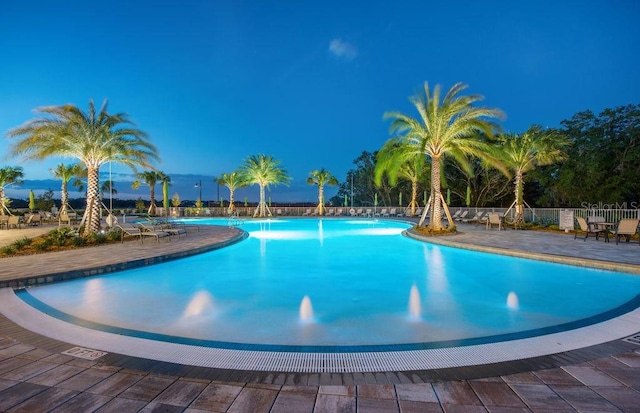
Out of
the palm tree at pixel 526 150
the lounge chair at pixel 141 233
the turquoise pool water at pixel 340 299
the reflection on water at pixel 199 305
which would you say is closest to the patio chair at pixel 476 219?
the palm tree at pixel 526 150

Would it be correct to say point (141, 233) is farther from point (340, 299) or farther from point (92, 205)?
point (340, 299)

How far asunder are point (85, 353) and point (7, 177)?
2826 cm

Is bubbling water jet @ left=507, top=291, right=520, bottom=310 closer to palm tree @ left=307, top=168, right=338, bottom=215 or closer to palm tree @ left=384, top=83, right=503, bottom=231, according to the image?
palm tree @ left=384, top=83, right=503, bottom=231

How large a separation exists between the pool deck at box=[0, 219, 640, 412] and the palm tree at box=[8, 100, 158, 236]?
11308 mm

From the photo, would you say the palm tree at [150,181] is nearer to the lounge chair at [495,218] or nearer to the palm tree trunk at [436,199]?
the palm tree trunk at [436,199]

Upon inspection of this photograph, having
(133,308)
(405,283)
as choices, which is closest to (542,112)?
(405,283)

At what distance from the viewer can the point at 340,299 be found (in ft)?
20.2

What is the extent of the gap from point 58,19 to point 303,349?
2362 cm

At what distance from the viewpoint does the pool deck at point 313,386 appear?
234 cm

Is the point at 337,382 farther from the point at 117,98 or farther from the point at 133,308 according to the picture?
the point at 117,98

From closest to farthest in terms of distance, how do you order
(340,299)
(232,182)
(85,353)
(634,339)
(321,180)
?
(85,353)
(634,339)
(340,299)
(321,180)
(232,182)

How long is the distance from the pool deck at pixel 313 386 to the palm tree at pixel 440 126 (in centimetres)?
1226

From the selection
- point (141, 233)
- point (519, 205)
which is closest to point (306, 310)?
point (141, 233)

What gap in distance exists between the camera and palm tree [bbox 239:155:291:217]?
1200 inches
